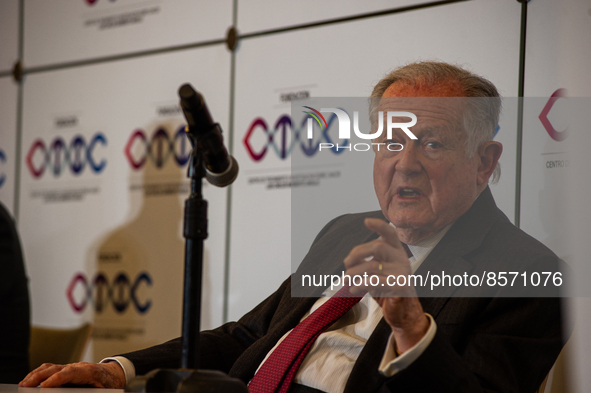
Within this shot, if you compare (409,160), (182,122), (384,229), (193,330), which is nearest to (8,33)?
(182,122)

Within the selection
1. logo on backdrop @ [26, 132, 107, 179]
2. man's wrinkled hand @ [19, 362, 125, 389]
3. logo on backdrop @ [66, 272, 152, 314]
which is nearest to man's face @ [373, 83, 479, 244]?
man's wrinkled hand @ [19, 362, 125, 389]

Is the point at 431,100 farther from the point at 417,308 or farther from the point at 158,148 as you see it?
the point at 158,148

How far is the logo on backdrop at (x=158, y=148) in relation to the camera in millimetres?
2865

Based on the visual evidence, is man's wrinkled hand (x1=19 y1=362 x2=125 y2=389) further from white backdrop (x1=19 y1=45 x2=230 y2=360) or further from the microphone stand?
white backdrop (x1=19 y1=45 x2=230 y2=360)

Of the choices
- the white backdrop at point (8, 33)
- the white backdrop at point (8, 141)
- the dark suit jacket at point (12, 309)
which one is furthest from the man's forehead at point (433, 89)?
the white backdrop at point (8, 33)

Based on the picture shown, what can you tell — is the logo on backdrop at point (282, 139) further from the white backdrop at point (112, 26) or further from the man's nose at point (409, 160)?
the man's nose at point (409, 160)

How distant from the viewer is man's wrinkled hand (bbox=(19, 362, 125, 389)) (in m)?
1.34

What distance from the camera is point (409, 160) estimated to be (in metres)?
1.66

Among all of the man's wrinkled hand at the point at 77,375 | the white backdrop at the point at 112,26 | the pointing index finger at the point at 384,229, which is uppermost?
the white backdrop at the point at 112,26

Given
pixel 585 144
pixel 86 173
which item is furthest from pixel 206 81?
pixel 585 144

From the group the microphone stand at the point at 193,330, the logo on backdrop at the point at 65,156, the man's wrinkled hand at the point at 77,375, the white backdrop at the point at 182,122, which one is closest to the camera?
the microphone stand at the point at 193,330

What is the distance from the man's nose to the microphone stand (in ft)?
2.50

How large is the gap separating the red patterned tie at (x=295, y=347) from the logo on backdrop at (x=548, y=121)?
0.95 meters

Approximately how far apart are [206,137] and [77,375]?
745 mm
